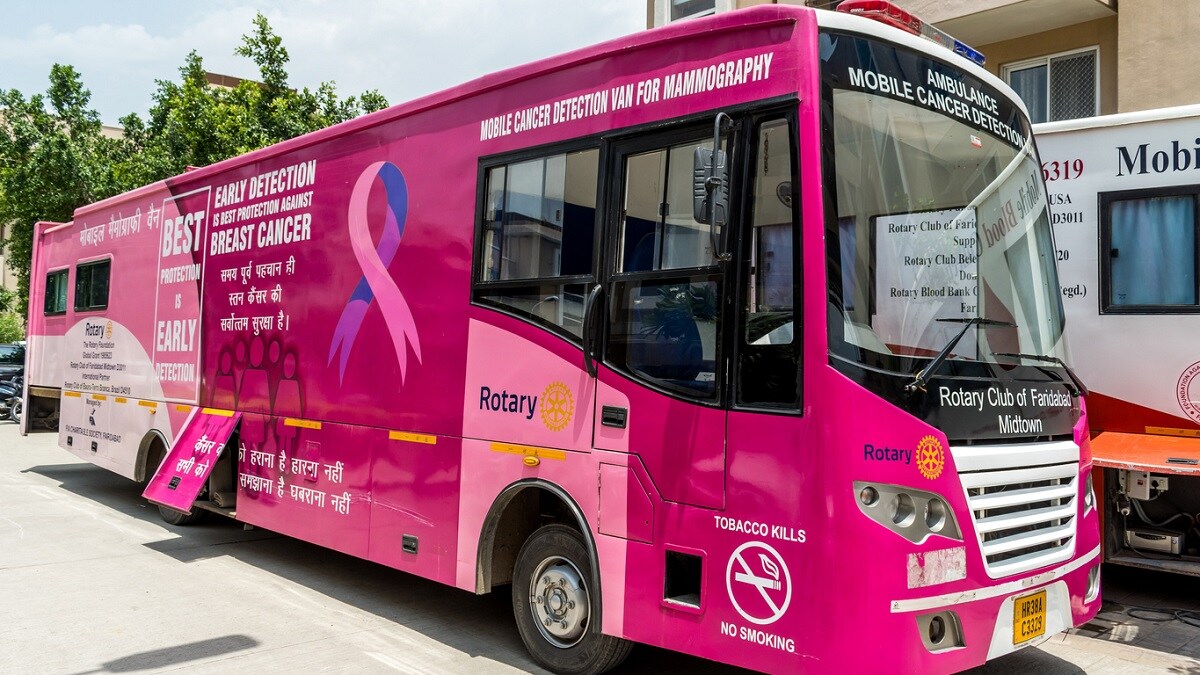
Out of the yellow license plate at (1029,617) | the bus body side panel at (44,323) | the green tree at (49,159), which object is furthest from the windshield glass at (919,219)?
the green tree at (49,159)

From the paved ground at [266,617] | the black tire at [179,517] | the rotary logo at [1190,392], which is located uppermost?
the rotary logo at [1190,392]

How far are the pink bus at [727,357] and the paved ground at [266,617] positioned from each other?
1.60ft

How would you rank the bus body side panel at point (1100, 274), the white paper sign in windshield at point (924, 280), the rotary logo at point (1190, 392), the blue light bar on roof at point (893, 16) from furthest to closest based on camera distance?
the bus body side panel at point (1100, 274)
the rotary logo at point (1190, 392)
the blue light bar on roof at point (893, 16)
the white paper sign in windshield at point (924, 280)

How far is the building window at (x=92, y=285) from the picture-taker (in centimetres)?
1083

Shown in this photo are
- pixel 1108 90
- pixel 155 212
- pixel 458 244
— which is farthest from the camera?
pixel 1108 90

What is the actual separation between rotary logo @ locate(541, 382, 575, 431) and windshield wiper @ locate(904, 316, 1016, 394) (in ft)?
5.92

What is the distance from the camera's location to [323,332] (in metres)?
7.19

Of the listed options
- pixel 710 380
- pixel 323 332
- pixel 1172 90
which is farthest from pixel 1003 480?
pixel 1172 90

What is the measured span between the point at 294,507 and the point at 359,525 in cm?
104

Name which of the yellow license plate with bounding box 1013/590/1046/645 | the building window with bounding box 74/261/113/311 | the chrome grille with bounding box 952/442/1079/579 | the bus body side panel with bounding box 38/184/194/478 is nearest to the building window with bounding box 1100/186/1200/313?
the chrome grille with bounding box 952/442/1079/579

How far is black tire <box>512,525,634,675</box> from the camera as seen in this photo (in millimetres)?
5000

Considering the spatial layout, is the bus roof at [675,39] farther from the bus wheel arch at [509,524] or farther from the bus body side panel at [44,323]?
the bus body side panel at [44,323]

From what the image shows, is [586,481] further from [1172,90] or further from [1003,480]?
[1172,90]

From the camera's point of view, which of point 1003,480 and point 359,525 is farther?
point 359,525
